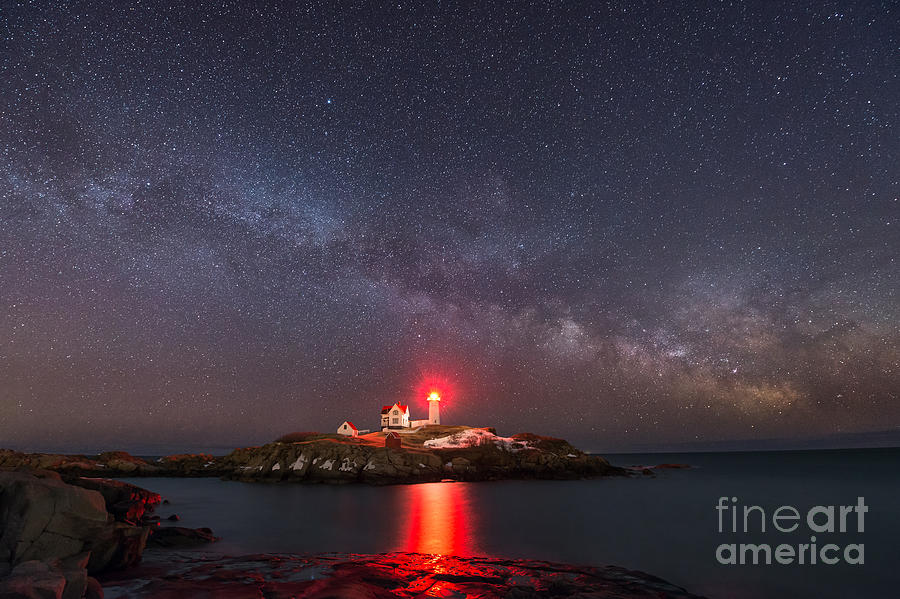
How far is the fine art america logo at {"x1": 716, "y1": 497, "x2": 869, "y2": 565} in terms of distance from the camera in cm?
1975

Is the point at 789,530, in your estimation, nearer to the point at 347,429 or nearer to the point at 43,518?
the point at 43,518

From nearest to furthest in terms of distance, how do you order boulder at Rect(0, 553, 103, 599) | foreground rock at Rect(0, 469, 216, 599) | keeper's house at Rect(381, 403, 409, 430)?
1. boulder at Rect(0, 553, 103, 599)
2. foreground rock at Rect(0, 469, 216, 599)
3. keeper's house at Rect(381, 403, 409, 430)

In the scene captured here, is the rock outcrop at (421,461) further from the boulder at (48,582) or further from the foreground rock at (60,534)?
the boulder at (48,582)

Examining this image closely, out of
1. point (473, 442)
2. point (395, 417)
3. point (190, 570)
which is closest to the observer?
point (190, 570)

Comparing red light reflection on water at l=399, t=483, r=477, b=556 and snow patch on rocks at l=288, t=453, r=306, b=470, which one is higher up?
red light reflection on water at l=399, t=483, r=477, b=556

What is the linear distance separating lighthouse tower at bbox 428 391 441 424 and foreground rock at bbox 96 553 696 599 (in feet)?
256

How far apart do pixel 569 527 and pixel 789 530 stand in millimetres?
12519

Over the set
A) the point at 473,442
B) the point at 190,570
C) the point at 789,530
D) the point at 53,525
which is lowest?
the point at 473,442

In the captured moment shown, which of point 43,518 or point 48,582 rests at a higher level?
point 43,518

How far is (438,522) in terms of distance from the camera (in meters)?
28.8

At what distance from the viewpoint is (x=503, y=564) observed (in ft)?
56.2

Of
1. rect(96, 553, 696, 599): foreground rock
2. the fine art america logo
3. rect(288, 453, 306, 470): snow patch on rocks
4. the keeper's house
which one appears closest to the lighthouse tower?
the keeper's house

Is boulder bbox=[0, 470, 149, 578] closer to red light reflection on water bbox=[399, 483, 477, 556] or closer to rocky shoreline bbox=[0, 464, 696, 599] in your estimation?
rocky shoreline bbox=[0, 464, 696, 599]

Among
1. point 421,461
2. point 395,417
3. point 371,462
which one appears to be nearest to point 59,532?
point 371,462
